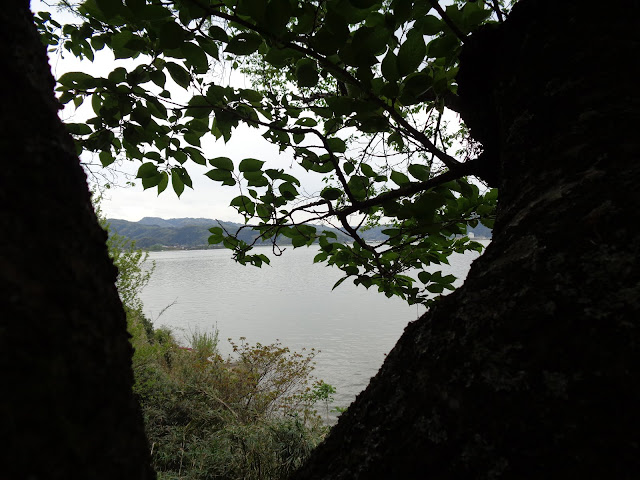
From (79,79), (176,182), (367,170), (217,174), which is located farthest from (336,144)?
(79,79)

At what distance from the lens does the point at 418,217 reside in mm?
1281

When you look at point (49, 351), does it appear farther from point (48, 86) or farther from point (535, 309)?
point (535, 309)

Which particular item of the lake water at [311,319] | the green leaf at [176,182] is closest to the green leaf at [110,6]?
the green leaf at [176,182]

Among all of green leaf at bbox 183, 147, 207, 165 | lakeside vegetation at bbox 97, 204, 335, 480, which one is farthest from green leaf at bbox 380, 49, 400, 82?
lakeside vegetation at bbox 97, 204, 335, 480

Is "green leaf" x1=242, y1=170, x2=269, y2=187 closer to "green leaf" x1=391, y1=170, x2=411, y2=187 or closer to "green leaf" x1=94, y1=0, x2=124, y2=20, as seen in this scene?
"green leaf" x1=391, y1=170, x2=411, y2=187

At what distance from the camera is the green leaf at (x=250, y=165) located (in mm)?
1424

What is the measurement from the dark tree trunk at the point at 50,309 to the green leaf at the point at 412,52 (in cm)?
79

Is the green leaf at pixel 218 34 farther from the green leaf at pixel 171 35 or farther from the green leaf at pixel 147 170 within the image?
the green leaf at pixel 147 170

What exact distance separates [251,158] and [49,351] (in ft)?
3.98

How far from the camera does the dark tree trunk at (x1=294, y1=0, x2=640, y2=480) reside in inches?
14.4

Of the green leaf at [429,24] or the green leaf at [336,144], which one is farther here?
the green leaf at [336,144]

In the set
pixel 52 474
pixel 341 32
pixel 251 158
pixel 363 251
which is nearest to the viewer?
pixel 52 474

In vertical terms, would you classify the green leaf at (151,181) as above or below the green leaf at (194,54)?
below

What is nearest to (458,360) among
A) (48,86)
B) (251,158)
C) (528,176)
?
(528,176)
